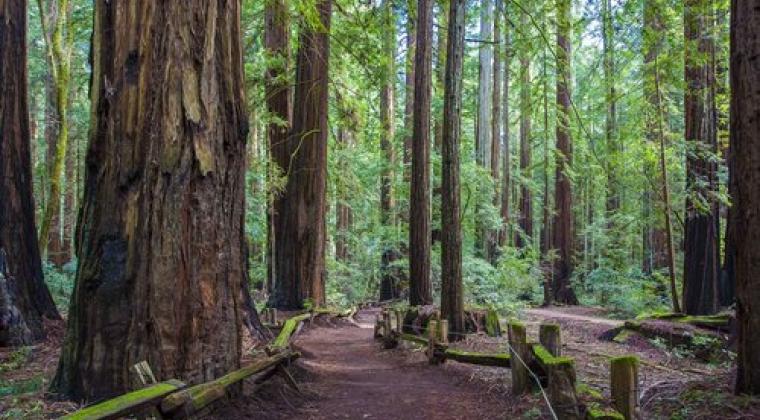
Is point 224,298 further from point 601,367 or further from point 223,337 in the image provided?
point 601,367

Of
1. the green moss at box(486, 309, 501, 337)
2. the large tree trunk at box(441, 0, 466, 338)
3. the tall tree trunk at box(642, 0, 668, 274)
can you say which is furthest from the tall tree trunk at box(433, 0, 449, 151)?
the green moss at box(486, 309, 501, 337)

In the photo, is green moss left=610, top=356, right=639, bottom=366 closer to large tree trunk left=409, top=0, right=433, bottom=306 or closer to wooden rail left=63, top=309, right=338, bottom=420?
wooden rail left=63, top=309, right=338, bottom=420

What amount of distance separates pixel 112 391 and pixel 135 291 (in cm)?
79

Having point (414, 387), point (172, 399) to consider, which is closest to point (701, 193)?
point (414, 387)

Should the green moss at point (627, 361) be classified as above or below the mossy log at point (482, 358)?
above

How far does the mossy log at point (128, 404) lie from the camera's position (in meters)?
3.15

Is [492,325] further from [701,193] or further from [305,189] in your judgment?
[701,193]

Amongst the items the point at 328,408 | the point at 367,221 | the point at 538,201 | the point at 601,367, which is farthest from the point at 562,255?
the point at 538,201

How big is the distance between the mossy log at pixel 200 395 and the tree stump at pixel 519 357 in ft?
8.23

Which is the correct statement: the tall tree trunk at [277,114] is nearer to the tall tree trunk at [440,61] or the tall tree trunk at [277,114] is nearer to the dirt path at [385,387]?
the dirt path at [385,387]

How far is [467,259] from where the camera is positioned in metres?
17.7

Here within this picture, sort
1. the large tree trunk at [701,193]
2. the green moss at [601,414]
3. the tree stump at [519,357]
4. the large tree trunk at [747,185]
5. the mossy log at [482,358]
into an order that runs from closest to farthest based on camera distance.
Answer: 1. the green moss at [601,414]
2. the large tree trunk at [747,185]
3. the tree stump at [519,357]
4. the mossy log at [482,358]
5. the large tree trunk at [701,193]

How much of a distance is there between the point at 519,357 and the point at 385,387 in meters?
2.25

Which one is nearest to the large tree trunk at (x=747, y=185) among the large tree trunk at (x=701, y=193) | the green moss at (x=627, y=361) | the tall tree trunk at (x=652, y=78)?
the green moss at (x=627, y=361)
